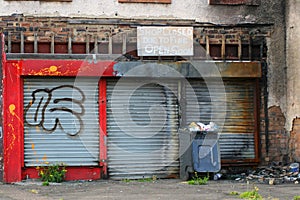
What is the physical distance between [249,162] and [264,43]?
9.84ft

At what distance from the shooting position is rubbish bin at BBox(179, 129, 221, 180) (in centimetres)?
1465

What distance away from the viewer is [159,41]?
15.5m

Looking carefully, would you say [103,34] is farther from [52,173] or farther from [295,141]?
[295,141]

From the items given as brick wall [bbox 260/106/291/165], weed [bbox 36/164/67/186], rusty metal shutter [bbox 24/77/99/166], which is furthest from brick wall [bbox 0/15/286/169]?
weed [bbox 36/164/67/186]

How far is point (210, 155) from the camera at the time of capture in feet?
48.3

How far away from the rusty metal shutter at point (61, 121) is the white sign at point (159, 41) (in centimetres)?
146

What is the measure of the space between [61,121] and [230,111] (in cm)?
416

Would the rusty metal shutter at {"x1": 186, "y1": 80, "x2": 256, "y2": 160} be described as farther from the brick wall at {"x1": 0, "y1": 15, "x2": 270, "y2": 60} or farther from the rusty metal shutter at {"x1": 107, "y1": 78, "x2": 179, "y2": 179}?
the brick wall at {"x1": 0, "y1": 15, "x2": 270, "y2": 60}

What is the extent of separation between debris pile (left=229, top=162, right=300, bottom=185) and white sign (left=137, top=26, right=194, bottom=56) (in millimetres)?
3384

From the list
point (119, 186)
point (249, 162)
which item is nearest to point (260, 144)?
point (249, 162)

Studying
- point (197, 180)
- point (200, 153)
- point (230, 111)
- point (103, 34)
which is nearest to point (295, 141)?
point (230, 111)

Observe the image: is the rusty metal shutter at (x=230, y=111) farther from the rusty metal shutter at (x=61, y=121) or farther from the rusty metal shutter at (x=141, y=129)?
the rusty metal shutter at (x=61, y=121)

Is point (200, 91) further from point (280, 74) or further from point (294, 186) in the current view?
point (294, 186)

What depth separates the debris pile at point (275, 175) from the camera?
47.6 feet
